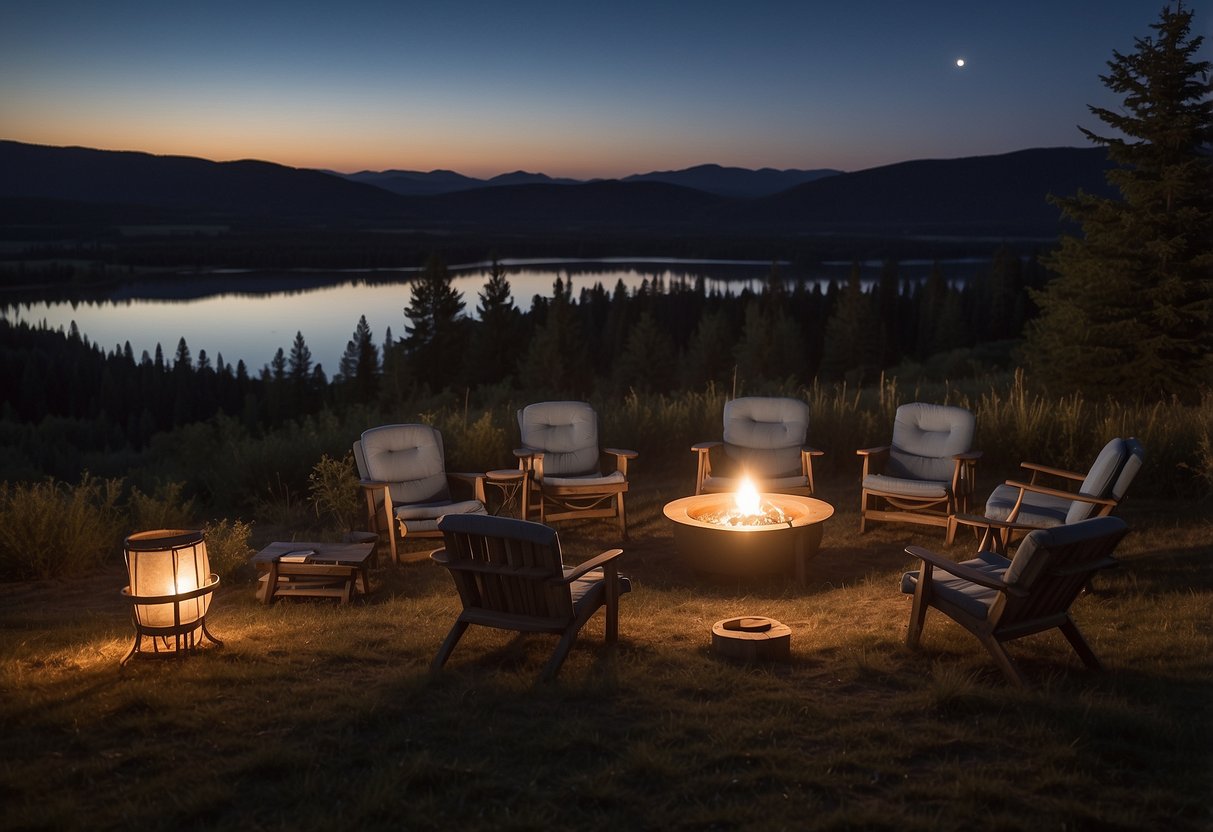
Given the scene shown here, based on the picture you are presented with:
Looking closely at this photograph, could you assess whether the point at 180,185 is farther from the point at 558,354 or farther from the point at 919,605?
the point at 919,605

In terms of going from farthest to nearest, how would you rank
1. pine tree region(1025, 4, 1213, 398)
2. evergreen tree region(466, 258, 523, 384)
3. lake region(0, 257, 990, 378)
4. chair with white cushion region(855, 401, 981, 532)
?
evergreen tree region(466, 258, 523, 384) → lake region(0, 257, 990, 378) → pine tree region(1025, 4, 1213, 398) → chair with white cushion region(855, 401, 981, 532)

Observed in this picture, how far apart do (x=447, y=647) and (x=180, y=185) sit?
70.6 meters

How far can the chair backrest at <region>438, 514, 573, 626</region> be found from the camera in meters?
3.72

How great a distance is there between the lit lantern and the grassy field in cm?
15

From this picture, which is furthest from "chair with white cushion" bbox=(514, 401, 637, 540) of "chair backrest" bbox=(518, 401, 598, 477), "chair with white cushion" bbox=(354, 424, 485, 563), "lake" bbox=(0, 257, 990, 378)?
"lake" bbox=(0, 257, 990, 378)

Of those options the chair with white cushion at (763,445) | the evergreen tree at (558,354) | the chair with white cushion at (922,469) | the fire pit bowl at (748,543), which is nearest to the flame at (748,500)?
the fire pit bowl at (748,543)

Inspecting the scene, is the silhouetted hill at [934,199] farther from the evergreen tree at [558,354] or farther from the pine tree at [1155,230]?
the pine tree at [1155,230]

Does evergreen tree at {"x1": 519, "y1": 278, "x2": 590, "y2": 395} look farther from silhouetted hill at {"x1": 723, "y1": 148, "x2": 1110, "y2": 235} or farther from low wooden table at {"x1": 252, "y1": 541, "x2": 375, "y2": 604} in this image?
silhouetted hill at {"x1": 723, "y1": 148, "x2": 1110, "y2": 235}

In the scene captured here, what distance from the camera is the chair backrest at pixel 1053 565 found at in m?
3.50

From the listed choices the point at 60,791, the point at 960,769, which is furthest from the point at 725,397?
the point at 60,791

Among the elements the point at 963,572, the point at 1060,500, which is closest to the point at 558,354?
the point at 1060,500

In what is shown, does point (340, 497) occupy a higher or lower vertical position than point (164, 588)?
lower

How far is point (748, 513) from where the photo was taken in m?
5.48

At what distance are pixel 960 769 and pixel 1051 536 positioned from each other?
1.08 meters
